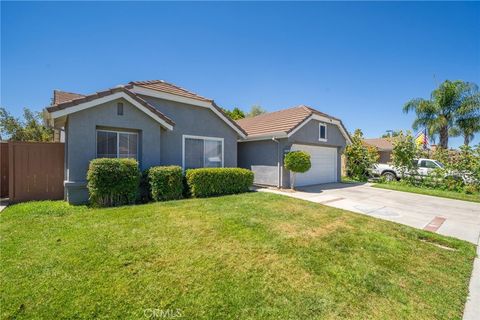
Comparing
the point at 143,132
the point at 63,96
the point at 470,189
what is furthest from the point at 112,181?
the point at 470,189

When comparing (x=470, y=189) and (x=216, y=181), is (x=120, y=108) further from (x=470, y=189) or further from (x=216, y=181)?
(x=470, y=189)

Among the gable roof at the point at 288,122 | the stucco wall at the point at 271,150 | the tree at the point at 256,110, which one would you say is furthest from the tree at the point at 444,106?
the tree at the point at 256,110

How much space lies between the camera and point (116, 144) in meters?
8.68

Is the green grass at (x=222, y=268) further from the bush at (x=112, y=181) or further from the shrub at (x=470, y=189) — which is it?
the shrub at (x=470, y=189)

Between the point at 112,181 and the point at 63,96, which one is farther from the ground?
the point at 63,96

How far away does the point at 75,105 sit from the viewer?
7.55m

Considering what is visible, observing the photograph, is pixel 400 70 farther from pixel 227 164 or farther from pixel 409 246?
pixel 409 246

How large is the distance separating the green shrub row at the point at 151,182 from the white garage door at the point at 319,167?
4988 millimetres

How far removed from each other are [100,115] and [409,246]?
1008 centimetres

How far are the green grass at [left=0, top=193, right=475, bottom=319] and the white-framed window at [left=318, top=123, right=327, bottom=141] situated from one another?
9.89 m

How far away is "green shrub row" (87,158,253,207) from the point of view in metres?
7.18

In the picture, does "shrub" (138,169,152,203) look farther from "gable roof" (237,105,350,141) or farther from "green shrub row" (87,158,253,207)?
"gable roof" (237,105,350,141)

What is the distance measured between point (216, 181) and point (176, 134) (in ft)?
9.77

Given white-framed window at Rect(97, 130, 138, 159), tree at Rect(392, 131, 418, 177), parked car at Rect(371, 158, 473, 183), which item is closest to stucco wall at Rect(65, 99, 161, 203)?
white-framed window at Rect(97, 130, 138, 159)
